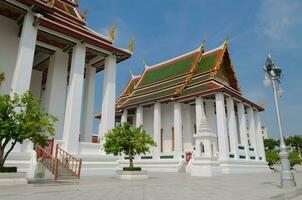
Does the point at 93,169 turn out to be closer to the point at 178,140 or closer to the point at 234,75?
the point at 178,140

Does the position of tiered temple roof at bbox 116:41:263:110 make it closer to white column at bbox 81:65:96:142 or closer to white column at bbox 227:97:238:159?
white column at bbox 227:97:238:159

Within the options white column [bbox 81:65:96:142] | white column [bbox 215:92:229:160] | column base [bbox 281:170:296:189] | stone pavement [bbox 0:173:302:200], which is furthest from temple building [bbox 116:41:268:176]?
stone pavement [bbox 0:173:302:200]

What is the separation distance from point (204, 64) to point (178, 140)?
813 centimetres

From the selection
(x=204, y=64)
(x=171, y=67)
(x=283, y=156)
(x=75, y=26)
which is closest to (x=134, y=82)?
(x=171, y=67)

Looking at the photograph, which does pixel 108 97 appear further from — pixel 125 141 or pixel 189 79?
pixel 189 79

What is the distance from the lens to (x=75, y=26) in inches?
571

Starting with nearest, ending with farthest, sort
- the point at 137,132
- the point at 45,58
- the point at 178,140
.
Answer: the point at 137,132 → the point at 45,58 → the point at 178,140

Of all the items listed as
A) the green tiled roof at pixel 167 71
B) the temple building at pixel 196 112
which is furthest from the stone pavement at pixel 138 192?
the green tiled roof at pixel 167 71

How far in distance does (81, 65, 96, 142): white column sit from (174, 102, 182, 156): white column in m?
9.19

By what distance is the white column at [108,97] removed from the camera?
49.1ft

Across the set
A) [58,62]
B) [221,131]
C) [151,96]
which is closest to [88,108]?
[58,62]

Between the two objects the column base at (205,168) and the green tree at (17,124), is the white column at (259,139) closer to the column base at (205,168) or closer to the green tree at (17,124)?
the column base at (205,168)

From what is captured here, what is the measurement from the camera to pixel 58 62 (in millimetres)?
15789

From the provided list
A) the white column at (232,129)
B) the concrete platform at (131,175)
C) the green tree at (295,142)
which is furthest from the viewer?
the green tree at (295,142)
